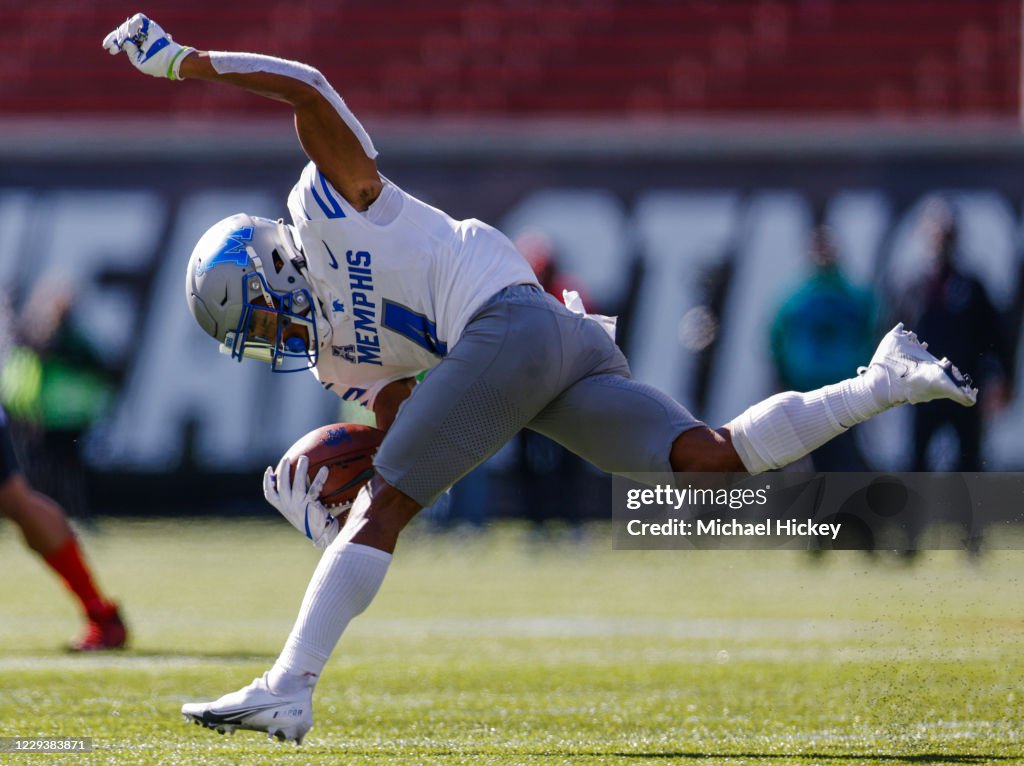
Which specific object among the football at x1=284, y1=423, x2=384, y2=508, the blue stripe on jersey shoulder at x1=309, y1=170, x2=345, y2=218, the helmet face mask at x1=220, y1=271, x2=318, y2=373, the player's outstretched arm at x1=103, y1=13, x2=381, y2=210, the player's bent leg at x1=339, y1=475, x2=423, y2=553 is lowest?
the player's bent leg at x1=339, y1=475, x2=423, y2=553

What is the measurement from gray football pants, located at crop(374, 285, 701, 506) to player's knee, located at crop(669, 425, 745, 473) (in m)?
0.02

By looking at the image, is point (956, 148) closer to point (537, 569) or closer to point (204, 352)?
point (537, 569)

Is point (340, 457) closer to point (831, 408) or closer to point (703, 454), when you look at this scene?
point (703, 454)

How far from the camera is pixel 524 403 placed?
11.8 feet

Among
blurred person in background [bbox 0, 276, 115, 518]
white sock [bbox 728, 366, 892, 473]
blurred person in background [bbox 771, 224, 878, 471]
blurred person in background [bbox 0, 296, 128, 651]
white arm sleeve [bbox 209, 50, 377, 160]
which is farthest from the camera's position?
blurred person in background [bbox 0, 276, 115, 518]

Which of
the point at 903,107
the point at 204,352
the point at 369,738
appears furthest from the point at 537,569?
the point at 903,107

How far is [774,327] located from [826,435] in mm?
5403

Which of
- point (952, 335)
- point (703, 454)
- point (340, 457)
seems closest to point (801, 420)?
point (703, 454)

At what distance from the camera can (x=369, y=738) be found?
3.85 meters

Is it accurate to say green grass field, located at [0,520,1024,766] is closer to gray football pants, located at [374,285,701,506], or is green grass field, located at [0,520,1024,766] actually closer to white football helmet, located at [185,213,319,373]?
gray football pants, located at [374,285,701,506]

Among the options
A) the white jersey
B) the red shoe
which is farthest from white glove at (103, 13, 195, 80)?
the red shoe

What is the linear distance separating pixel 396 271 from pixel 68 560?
2.38m

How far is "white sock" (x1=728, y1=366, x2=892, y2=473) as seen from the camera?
369cm

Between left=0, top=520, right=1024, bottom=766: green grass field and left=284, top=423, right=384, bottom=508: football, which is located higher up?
left=284, top=423, right=384, bottom=508: football
